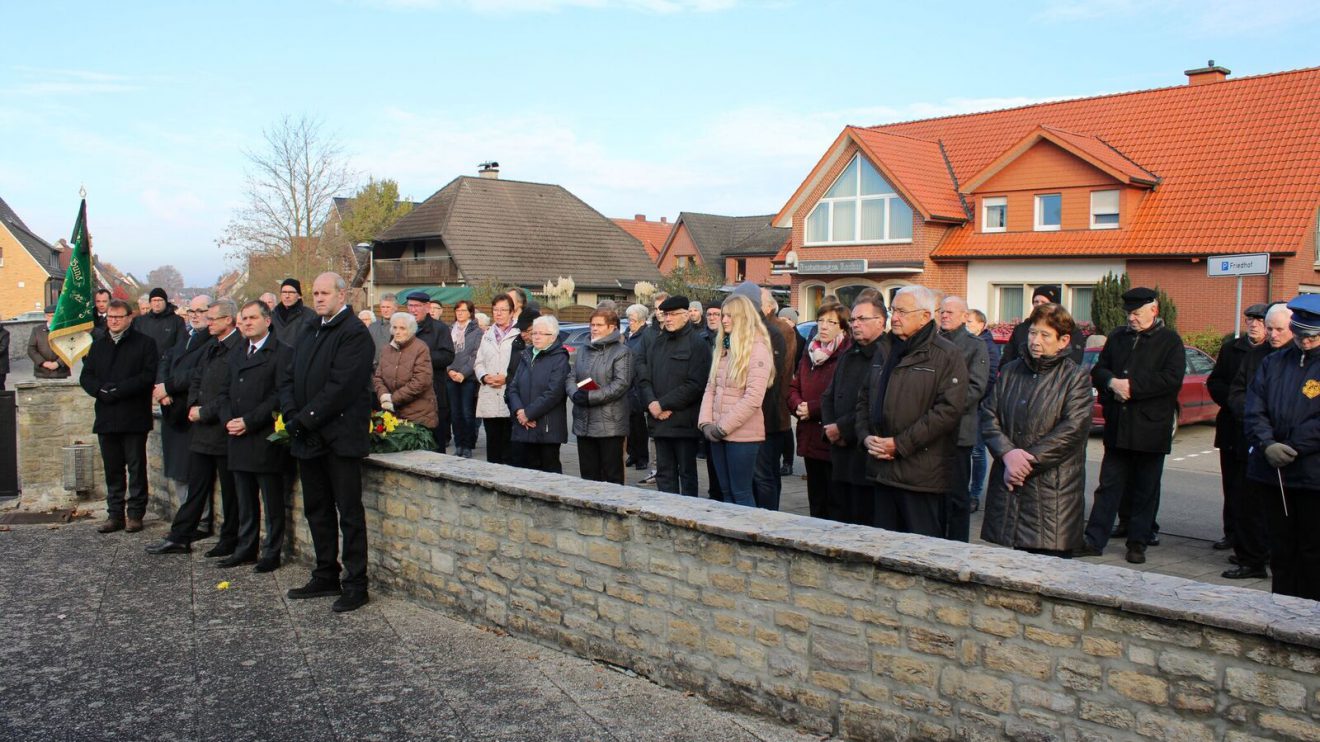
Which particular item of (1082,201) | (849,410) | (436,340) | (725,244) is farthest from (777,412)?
(725,244)

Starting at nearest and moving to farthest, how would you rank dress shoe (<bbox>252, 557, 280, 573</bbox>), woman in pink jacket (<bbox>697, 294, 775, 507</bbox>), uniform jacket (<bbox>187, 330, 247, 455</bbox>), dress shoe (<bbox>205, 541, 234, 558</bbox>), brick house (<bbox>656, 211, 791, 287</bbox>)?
woman in pink jacket (<bbox>697, 294, 775, 507</bbox>), dress shoe (<bbox>252, 557, 280, 573</bbox>), uniform jacket (<bbox>187, 330, 247, 455</bbox>), dress shoe (<bbox>205, 541, 234, 558</bbox>), brick house (<bbox>656, 211, 791, 287</bbox>)

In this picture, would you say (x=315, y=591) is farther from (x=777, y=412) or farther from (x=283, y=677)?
(x=777, y=412)

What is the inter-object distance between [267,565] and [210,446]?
47.5 inches

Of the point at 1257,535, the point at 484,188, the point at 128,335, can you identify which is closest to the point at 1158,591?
the point at 1257,535

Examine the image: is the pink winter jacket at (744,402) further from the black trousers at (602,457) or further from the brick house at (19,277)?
the brick house at (19,277)

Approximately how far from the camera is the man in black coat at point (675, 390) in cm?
825

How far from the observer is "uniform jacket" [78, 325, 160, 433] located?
30.9ft

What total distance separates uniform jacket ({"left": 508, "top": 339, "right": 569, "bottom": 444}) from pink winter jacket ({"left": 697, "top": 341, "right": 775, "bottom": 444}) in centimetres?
170

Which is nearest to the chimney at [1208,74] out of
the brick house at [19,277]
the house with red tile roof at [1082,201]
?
the house with red tile roof at [1082,201]

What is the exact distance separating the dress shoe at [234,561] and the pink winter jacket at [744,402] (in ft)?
12.3

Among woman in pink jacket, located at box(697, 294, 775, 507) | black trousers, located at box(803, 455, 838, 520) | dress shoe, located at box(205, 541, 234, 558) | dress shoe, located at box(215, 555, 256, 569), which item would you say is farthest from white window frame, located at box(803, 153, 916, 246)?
dress shoe, located at box(215, 555, 256, 569)

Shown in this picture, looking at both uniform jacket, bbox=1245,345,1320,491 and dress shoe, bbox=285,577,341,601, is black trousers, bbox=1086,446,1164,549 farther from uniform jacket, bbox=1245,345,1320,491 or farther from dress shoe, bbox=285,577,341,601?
dress shoe, bbox=285,577,341,601

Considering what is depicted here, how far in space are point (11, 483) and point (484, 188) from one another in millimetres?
45304

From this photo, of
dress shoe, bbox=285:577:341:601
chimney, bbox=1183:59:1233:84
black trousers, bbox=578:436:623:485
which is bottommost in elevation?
dress shoe, bbox=285:577:341:601
